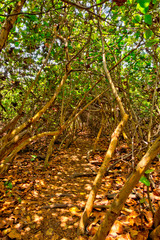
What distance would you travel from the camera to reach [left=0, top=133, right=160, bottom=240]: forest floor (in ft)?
6.77

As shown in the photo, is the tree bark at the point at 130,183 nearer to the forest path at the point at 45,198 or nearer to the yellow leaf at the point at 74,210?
the forest path at the point at 45,198

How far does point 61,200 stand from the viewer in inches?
122

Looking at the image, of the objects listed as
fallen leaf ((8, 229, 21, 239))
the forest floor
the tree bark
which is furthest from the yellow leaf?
the tree bark

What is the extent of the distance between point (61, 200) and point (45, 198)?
0.38 metres

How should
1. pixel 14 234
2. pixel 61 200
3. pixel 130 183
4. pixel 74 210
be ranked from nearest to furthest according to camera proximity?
pixel 130 183 < pixel 14 234 < pixel 74 210 < pixel 61 200

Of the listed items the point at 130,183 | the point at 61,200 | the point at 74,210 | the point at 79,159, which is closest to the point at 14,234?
the point at 74,210

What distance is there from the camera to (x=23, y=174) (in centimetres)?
443

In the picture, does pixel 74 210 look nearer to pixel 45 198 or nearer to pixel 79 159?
pixel 45 198

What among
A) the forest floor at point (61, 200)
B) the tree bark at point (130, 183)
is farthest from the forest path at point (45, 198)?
the tree bark at point (130, 183)

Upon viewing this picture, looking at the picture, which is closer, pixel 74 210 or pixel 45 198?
pixel 74 210

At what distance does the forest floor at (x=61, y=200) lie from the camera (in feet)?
6.77

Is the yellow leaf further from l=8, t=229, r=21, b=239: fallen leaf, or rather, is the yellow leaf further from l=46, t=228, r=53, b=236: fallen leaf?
l=8, t=229, r=21, b=239: fallen leaf

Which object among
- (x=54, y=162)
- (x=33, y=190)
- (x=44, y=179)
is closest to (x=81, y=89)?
(x=54, y=162)

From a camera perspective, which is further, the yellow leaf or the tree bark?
the yellow leaf
